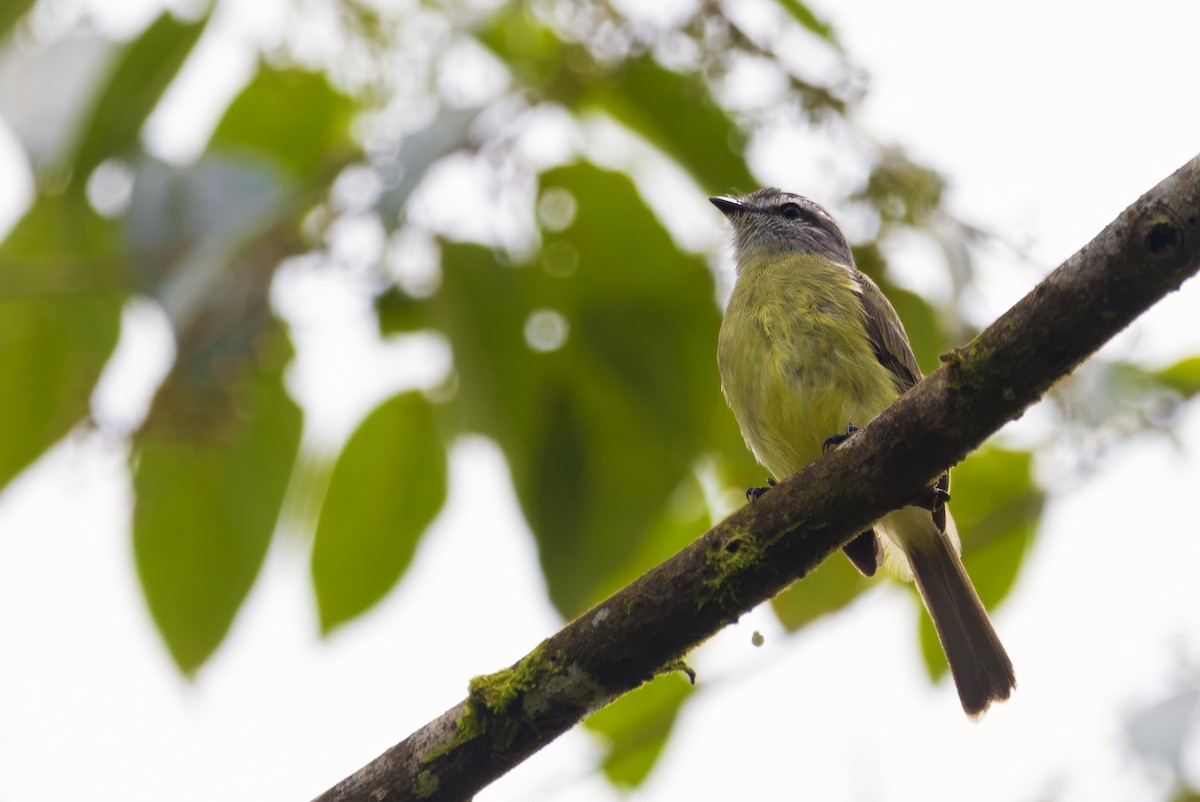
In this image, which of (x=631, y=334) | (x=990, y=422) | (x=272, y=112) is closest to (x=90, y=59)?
(x=272, y=112)

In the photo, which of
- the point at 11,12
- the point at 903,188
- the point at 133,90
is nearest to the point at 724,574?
the point at 903,188

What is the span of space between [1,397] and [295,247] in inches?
39.7

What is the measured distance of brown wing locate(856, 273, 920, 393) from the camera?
11.7 feet

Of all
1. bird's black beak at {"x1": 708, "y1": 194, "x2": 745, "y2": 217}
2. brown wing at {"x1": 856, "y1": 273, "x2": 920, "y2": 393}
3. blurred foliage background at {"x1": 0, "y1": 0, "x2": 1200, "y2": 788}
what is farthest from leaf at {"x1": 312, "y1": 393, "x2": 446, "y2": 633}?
bird's black beak at {"x1": 708, "y1": 194, "x2": 745, "y2": 217}

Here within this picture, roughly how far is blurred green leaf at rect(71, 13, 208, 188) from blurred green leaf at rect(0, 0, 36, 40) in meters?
0.25

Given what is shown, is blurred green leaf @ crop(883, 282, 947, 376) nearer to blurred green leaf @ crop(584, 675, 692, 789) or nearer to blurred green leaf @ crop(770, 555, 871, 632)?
blurred green leaf @ crop(770, 555, 871, 632)

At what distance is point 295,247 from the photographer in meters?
2.90

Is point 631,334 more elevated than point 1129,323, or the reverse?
point 1129,323

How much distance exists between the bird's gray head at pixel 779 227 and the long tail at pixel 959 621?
1.17 metres

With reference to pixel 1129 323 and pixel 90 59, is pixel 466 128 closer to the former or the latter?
pixel 90 59

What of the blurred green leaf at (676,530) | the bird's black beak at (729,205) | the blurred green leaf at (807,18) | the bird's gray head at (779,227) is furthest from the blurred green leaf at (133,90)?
the bird's black beak at (729,205)

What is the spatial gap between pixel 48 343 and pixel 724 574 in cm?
202

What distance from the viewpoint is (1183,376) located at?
288cm

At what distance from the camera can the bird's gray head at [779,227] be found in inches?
177
